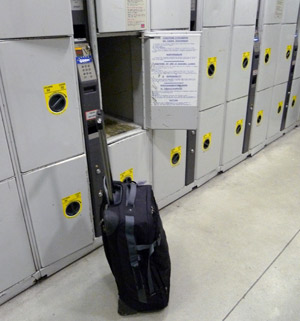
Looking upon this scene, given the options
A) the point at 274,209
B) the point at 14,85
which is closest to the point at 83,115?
the point at 14,85

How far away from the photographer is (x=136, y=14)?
1800 millimetres

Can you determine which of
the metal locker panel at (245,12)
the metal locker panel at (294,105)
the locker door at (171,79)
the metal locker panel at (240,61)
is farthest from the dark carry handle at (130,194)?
the metal locker panel at (294,105)

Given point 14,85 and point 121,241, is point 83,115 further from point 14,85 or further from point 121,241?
point 121,241

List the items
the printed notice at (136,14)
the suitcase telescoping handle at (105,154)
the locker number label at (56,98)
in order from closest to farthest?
the suitcase telescoping handle at (105,154)
the locker number label at (56,98)
the printed notice at (136,14)

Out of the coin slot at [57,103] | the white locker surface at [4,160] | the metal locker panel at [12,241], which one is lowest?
the metal locker panel at [12,241]

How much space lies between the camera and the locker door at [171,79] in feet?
6.23

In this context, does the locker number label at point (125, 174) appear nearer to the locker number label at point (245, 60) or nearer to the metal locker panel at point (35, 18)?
the metal locker panel at point (35, 18)

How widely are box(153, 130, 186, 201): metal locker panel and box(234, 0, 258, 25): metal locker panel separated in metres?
1.10

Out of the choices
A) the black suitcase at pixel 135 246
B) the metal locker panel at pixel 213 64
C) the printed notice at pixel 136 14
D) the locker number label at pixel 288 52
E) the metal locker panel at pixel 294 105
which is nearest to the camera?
the black suitcase at pixel 135 246

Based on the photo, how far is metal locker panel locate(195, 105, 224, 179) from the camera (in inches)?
104

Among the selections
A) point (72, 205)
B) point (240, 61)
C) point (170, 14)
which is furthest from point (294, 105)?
point (72, 205)

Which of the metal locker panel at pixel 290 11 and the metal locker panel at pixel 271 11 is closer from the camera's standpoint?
the metal locker panel at pixel 271 11

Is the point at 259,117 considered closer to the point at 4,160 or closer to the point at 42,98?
the point at 42,98

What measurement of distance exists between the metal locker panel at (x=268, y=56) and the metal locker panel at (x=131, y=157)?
5.49 ft
